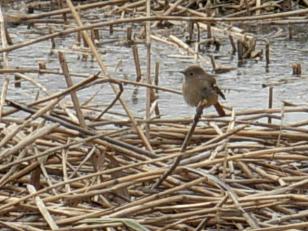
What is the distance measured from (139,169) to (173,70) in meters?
3.46

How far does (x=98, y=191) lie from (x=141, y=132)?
536mm

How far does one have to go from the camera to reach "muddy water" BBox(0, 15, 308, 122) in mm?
6395

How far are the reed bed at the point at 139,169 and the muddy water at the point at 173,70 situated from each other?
159 centimetres

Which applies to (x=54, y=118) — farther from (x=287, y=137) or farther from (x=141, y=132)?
(x=287, y=137)

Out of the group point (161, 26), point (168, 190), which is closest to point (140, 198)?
point (168, 190)

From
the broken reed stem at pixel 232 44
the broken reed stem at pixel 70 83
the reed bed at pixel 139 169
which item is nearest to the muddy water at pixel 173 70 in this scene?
the broken reed stem at pixel 232 44

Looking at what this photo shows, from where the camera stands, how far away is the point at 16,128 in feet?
12.7

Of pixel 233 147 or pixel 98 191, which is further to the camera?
pixel 233 147

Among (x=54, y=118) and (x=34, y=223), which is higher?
(x=54, y=118)

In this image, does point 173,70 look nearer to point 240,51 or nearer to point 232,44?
point 240,51

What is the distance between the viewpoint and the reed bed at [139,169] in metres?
3.54

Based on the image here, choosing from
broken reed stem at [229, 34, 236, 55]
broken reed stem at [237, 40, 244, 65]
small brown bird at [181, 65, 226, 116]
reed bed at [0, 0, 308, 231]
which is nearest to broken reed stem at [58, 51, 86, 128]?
reed bed at [0, 0, 308, 231]

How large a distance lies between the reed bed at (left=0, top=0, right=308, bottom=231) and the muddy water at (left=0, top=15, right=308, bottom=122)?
5.22 ft

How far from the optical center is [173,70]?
7371 mm
